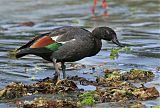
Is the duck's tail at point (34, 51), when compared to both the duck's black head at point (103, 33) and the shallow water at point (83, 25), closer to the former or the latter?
the shallow water at point (83, 25)

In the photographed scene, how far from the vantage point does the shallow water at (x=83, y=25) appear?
1300 centimetres

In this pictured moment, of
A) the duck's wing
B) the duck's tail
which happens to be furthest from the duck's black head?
the duck's tail

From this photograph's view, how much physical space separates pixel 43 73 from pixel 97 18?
11765mm

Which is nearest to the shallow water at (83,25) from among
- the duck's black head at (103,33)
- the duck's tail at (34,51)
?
the duck's tail at (34,51)

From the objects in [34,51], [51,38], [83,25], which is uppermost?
[51,38]

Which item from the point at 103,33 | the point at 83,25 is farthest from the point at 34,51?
the point at 83,25

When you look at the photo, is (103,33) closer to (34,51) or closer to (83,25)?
(34,51)

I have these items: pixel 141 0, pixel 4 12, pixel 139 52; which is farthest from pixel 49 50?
pixel 141 0

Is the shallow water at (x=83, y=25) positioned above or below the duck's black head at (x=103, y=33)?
below

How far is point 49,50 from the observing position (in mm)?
11141

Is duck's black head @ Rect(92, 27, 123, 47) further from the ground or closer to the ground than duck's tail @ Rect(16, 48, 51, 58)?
further from the ground

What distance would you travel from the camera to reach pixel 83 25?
21438 millimetres

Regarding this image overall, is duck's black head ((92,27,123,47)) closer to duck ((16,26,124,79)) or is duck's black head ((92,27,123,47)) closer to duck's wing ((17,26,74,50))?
duck ((16,26,124,79))

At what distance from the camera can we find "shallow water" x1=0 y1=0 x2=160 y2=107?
1300cm
